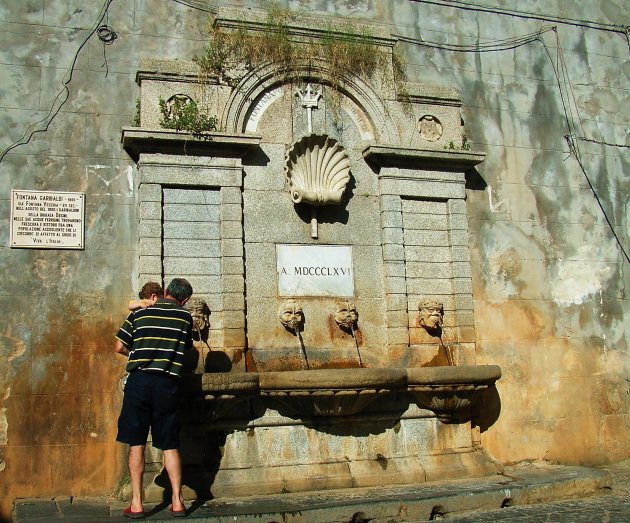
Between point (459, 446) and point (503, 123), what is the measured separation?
381cm

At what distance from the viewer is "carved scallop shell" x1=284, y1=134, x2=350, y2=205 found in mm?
8500

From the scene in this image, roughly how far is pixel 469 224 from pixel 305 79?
2429 mm

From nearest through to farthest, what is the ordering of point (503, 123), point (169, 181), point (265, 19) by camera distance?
point (169, 181)
point (265, 19)
point (503, 123)

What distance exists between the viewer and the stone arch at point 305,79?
27.9 ft

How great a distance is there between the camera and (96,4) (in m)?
8.44

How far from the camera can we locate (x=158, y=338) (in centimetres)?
651

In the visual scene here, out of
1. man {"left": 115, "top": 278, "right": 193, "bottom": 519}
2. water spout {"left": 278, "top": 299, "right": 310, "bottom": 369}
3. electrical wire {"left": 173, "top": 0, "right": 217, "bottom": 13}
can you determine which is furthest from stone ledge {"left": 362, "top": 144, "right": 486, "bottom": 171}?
man {"left": 115, "top": 278, "right": 193, "bottom": 519}

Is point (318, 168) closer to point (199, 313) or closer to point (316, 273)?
point (316, 273)

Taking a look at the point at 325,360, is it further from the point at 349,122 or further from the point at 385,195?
the point at 349,122

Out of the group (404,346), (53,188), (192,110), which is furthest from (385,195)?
(53,188)

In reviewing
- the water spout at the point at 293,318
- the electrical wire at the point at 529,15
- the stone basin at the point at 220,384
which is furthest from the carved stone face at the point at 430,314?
the electrical wire at the point at 529,15

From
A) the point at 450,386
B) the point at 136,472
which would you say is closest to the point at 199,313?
the point at 136,472

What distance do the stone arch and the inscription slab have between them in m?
1.72

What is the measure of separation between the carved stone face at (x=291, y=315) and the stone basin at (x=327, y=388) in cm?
67
